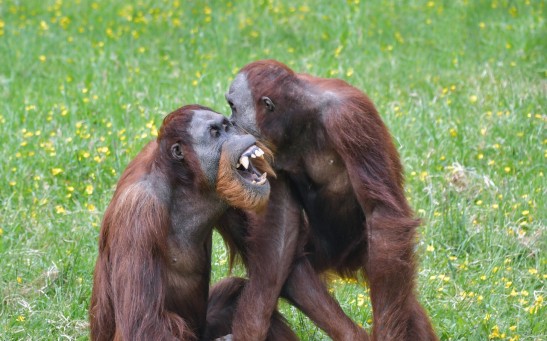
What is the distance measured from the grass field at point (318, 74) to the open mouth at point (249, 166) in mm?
1142

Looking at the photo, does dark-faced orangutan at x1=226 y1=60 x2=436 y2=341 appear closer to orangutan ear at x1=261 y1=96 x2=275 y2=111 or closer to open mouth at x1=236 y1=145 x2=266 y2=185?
orangutan ear at x1=261 y1=96 x2=275 y2=111

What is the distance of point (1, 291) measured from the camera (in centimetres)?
542

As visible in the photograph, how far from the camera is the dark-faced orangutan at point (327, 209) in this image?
4602mm

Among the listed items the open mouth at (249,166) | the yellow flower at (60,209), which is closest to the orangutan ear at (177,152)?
the open mouth at (249,166)

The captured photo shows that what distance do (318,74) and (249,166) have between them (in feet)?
11.1

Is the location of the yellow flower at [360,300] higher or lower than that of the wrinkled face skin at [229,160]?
lower

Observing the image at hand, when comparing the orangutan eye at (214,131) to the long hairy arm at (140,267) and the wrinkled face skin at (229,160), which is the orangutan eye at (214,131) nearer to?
the wrinkled face skin at (229,160)

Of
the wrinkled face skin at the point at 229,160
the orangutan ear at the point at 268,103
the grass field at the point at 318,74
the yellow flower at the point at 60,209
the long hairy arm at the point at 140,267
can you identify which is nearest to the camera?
the long hairy arm at the point at 140,267

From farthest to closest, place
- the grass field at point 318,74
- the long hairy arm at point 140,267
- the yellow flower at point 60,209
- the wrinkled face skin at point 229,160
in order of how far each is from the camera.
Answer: the yellow flower at point 60,209
the grass field at point 318,74
the wrinkled face skin at point 229,160
the long hairy arm at point 140,267

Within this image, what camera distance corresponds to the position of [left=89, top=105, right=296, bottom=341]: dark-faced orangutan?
4.30 metres

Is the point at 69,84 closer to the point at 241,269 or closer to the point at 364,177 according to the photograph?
the point at 241,269

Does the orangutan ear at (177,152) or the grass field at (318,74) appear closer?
the orangutan ear at (177,152)

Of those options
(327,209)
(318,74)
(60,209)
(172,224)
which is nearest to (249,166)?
(172,224)

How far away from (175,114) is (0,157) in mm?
2370
